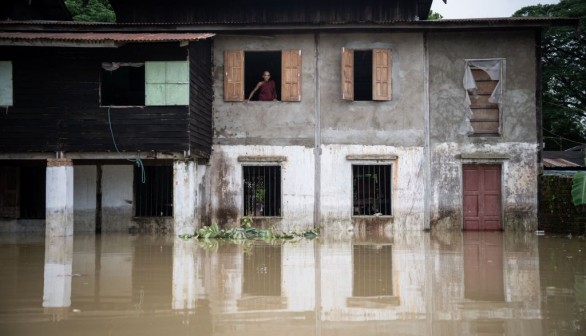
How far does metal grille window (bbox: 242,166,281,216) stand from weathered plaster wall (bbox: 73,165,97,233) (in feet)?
13.6

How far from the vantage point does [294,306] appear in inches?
234

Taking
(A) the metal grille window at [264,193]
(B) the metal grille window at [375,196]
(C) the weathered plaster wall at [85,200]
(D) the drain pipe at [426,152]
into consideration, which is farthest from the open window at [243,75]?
(C) the weathered plaster wall at [85,200]

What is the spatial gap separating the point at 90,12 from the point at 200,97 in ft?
46.5

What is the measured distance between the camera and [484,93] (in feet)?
54.1

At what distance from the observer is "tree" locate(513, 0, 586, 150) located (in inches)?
1132

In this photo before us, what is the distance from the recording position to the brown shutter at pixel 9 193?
55.9ft

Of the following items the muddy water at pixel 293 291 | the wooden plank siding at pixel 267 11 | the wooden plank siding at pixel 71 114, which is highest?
the wooden plank siding at pixel 267 11

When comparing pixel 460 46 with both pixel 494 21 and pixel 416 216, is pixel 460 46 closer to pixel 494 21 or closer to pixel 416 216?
pixel 494 21

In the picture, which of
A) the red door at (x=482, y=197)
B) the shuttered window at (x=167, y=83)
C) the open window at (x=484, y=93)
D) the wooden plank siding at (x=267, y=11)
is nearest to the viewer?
the shuttered window at (x=167, y=83)

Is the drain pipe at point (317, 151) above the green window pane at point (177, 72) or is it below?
below

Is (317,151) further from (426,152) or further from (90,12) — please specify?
(90,12)

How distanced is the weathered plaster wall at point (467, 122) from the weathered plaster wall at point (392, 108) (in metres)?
0.40

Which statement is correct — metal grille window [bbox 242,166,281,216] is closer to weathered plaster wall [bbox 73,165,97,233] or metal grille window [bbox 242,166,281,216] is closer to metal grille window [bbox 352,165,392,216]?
metal grille window [bbox 352,165,392,216]

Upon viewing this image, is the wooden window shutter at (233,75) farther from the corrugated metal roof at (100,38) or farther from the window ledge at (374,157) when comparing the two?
the window ledge at (374,157)
